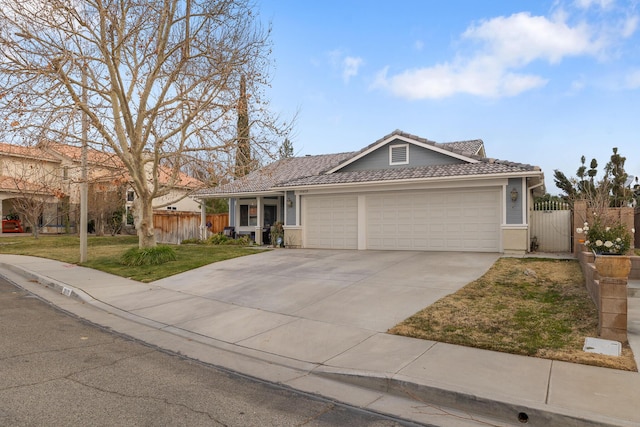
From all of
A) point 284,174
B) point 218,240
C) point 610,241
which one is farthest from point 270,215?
point 610,241

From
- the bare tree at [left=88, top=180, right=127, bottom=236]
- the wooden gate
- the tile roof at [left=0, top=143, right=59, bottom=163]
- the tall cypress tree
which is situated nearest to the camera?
the tile roof at [left=0, top=143, right=59, bottom=163]

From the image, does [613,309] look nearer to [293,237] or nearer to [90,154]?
[293,237]

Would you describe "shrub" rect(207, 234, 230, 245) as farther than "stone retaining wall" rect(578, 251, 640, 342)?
Yes

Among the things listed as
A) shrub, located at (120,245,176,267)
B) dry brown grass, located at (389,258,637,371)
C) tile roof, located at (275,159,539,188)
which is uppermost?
tile roof, located at (275,159,539,188)

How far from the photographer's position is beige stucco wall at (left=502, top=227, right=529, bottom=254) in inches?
572

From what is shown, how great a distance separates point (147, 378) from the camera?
5.22 metres

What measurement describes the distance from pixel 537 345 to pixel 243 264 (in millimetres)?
9735

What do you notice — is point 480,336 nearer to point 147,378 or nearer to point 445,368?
point 445,368

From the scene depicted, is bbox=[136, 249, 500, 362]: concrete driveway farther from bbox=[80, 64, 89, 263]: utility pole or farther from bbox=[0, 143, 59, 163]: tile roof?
bbox=[0, 143, 59, 163]: tile roof

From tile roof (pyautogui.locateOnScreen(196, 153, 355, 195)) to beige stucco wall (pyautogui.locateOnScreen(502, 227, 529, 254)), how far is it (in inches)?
368

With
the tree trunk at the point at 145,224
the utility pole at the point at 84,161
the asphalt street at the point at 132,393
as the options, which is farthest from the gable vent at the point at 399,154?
the asphalt street at the point at 132,393

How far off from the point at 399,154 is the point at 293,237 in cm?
576

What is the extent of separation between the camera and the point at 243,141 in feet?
48.5

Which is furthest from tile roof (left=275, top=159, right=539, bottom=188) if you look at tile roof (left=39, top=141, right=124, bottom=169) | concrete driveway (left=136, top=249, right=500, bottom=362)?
tile roof (left=39, top=141, right=124, bottom=169)
